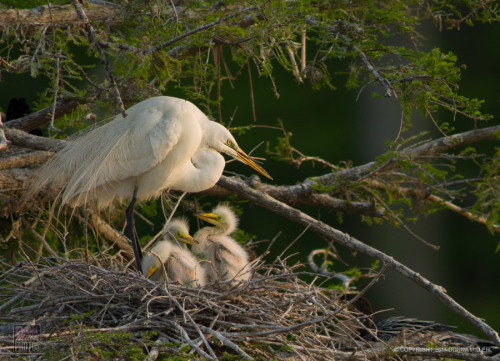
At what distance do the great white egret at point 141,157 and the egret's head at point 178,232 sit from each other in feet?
0.40

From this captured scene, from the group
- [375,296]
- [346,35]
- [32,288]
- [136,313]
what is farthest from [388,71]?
[375,296]

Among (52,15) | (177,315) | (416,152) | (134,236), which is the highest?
(52,15)

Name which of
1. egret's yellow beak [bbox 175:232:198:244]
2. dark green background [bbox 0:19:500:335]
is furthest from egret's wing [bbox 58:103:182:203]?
dark green background [bbox 0:19:500:335]

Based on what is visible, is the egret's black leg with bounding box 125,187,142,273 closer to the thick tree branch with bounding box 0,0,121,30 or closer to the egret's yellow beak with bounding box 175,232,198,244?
the egret's yellow beak with bounding box 175,232,198,244

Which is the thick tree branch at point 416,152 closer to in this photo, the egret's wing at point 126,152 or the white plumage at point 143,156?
the white plumage at point 143,156

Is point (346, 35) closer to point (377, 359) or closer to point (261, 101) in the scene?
point (377, 359)

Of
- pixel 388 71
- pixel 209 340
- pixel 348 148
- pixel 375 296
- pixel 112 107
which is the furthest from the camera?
pixel 348 148

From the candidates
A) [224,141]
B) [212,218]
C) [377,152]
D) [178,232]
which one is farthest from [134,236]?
[377,152]

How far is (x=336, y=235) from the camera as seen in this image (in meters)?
2.65

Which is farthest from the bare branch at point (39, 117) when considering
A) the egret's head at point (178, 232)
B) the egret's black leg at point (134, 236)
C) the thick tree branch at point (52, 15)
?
the egret's head at point (178, 232)

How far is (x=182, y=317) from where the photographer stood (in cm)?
217

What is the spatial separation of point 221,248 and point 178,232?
179mm

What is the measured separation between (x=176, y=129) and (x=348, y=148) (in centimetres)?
339

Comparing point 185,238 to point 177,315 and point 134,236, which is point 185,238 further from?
point 177,315
